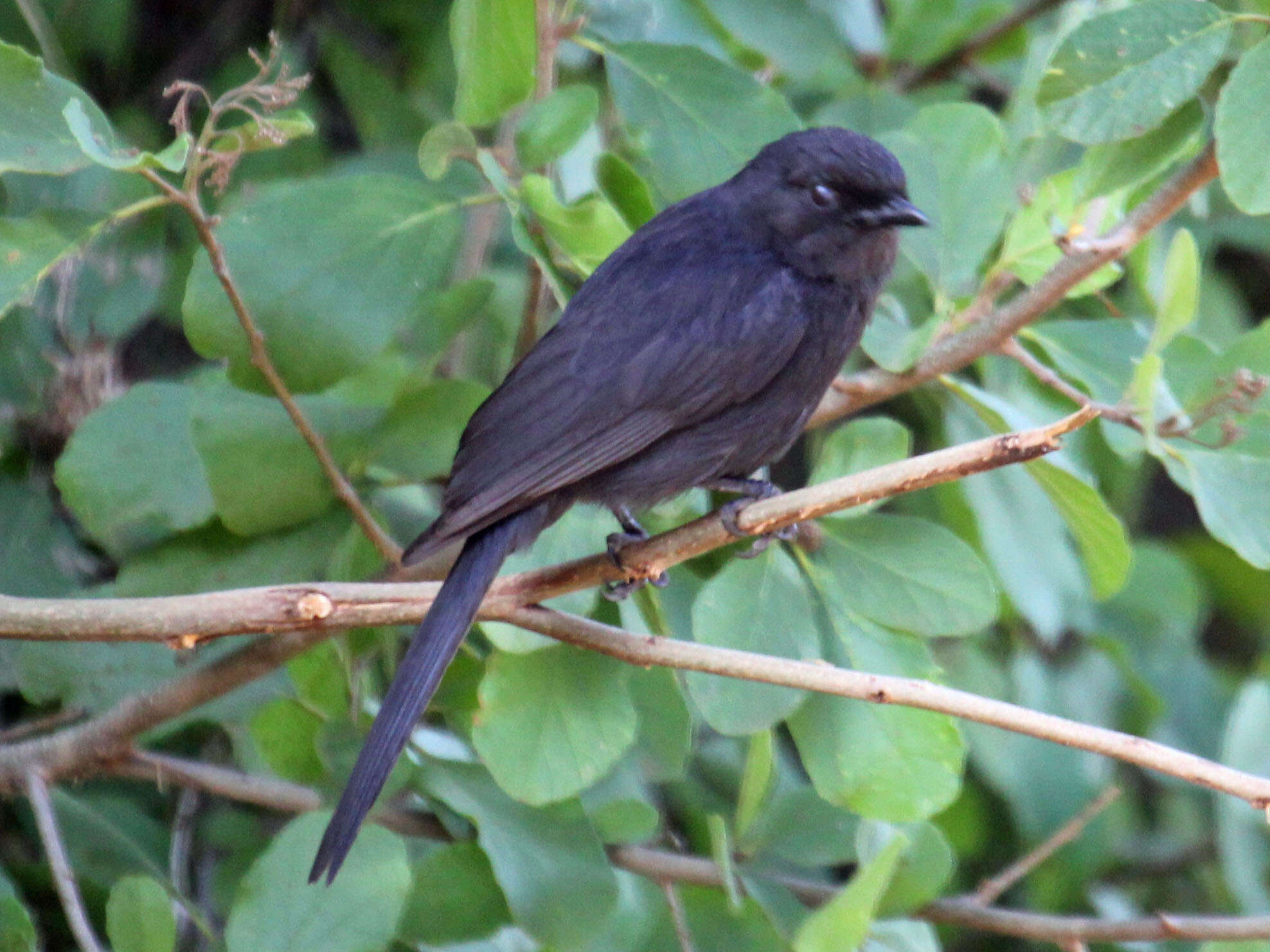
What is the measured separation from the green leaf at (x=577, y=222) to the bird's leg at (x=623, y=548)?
0.50m

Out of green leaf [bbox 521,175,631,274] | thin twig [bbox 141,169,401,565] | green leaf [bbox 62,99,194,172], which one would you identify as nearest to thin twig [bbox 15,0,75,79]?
thin twig [bbox 141,169,401,565]

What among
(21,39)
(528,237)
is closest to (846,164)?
(528,237)

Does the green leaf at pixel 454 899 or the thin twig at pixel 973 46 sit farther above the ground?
the thin twig at pixel 973 46

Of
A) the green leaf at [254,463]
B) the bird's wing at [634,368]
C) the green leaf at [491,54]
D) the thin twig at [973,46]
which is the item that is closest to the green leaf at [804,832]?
the bird's wing at [634,368]

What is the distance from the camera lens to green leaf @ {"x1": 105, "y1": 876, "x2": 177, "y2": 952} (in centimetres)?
206

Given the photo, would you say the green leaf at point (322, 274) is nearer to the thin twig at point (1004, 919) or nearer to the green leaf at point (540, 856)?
the green leaf at point (540, 856)

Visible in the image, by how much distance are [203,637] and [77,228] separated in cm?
71

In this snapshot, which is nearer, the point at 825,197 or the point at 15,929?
the point at 15,929

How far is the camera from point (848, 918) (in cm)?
208

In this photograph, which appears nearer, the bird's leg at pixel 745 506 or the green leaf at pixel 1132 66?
the bird's leg at pixel 745 506

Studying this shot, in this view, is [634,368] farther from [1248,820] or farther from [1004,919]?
[1248,820]

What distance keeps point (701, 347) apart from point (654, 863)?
96 centimetres

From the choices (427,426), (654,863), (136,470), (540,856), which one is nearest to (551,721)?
(540,856)

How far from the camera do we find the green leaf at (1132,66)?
238 centimetres
